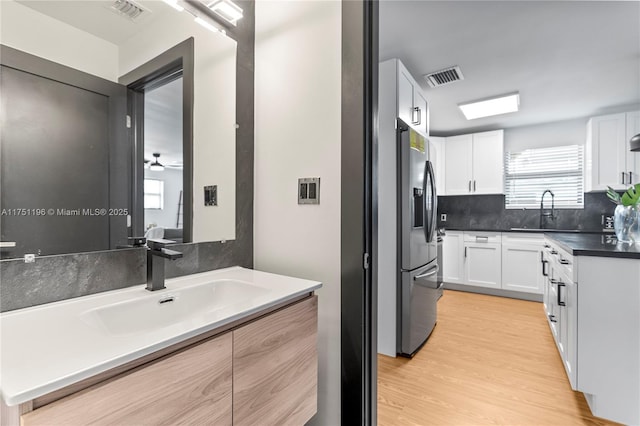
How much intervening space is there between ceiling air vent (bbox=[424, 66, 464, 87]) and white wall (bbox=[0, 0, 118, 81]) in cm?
264

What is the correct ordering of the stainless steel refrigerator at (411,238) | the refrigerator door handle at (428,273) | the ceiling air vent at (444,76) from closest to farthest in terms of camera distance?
the stainless steel refrigerator at (411,238) < the refrigerator door handle at (428,273) < the ceiling air vent at (444,76)

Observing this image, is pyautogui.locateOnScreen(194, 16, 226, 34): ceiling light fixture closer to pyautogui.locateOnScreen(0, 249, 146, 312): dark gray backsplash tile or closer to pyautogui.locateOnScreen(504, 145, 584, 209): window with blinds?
pyautogui.locateOnScreen(0, 249, 146, 312): dark gray backsplash tile

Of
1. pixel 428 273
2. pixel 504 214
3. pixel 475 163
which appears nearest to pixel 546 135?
pixel 475 163

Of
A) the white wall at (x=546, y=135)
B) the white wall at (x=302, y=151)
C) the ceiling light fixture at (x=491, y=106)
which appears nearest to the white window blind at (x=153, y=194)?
the white wall at (x=302, y=151)

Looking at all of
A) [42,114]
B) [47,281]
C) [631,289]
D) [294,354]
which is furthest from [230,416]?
[631,289]

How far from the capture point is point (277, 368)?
0.98 m

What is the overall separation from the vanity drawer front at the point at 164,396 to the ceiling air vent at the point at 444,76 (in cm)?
293

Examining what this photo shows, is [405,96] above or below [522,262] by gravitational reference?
above

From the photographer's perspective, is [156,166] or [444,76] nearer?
[156,166]

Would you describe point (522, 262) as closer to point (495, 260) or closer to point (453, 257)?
point (495, 260)

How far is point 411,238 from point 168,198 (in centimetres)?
182

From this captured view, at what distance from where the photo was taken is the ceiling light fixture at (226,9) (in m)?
1.36

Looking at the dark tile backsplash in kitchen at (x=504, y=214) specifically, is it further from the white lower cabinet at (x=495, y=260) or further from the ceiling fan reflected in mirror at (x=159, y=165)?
the ceiling fan reflected in mirror at (x=159, y=165)

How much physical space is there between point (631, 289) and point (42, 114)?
9.26 ft
